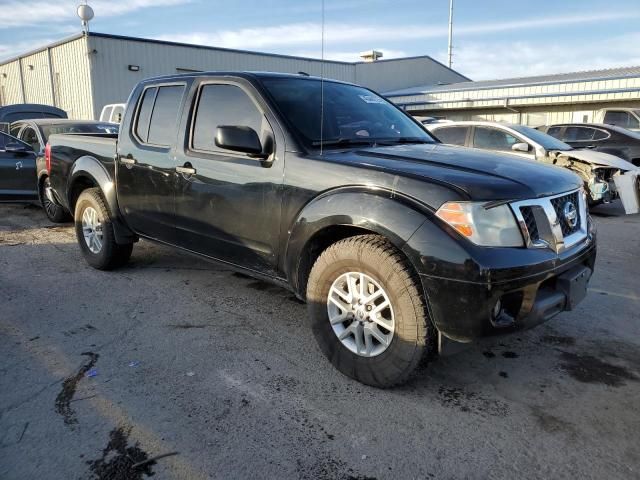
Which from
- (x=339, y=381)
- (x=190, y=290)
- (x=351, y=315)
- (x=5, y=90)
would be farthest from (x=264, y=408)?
(x=5, y=90)

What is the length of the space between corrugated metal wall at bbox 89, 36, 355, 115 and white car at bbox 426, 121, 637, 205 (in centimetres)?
1250

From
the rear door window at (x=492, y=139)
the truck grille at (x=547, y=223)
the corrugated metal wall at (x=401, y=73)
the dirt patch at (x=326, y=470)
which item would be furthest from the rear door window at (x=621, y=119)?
the corrugated metal wall at (x=401, y=73)

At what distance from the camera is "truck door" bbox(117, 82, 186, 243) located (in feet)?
14.4

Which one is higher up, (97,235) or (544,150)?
(544,150)

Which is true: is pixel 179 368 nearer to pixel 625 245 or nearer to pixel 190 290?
pixel 190 290

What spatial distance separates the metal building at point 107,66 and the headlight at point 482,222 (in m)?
18.4

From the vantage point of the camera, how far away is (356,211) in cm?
304

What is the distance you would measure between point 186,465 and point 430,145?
2810 mm

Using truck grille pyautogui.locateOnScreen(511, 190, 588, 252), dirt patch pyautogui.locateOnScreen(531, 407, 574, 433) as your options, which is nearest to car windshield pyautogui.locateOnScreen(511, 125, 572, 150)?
truck grille pyautogui.locateOnScreen(511, 190, 588, 252)

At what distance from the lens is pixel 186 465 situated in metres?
2.42

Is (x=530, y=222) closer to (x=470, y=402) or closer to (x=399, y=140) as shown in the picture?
(x=470, y=402)

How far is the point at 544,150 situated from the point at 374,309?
7546mm

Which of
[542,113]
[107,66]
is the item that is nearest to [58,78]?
[107,66]

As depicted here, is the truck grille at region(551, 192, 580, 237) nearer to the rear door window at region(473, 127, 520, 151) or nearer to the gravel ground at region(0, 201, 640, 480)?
the gravel ground at region(0, 201, 640, 480)
